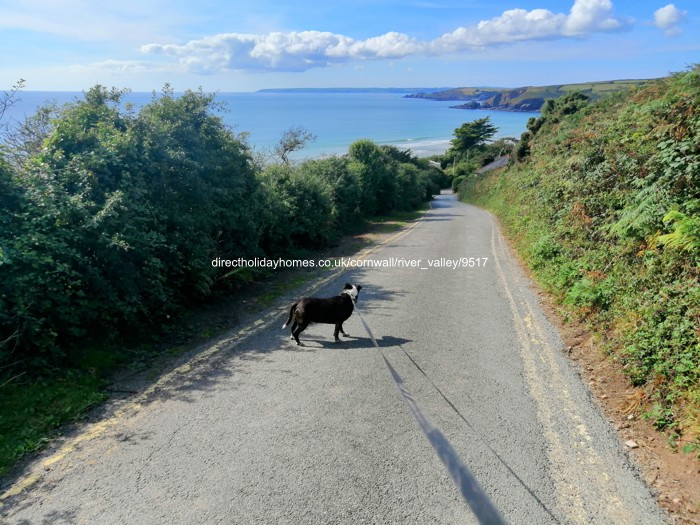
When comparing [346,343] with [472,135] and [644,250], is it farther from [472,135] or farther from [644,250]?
[472,135]

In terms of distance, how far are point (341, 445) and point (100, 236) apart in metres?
4.64

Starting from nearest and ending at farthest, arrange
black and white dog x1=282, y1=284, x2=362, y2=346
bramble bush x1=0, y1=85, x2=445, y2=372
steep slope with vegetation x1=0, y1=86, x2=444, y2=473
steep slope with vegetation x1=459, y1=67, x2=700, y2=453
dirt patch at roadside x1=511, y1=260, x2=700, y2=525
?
1. dirt patch at roadside x1=511, y1=260, x2=700, y2=525
2. steep slope with vegetation x1=459, y1=67, x2=700, y2=453
3. steep slope with vegetation x1=0, y1=86, x2=444, y2=473
4. bramble bush x1=0, y1=85, x2=445, y2=372
5. black and white dog x1=282, y1=284, x2=362, y2=346

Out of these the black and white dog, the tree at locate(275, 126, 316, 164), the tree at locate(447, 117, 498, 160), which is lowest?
the black and white dog

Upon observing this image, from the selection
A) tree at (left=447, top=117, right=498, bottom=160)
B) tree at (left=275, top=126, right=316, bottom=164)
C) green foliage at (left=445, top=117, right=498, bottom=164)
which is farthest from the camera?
green foliage at (left=445, top=117, right=498, bottom=164)

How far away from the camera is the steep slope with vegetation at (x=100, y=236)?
5066mm

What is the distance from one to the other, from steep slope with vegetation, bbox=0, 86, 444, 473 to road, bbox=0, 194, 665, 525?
0.97m

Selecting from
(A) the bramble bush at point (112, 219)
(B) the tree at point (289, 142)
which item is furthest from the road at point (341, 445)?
(B) the tree at point (289, 142)

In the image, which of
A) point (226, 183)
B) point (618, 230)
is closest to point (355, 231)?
point (226, 183)

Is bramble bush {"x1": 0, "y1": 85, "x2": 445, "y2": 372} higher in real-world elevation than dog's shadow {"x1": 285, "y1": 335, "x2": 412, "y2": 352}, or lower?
higher

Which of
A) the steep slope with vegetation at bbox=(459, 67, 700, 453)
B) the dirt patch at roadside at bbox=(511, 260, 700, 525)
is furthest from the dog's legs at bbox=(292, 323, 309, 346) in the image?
the steep slope with vegetation at bbox=(459, 67, 700, 453)

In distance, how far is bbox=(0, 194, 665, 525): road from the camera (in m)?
3.39

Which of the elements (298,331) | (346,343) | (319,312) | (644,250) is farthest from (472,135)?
(298,331)

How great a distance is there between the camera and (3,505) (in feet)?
11.1

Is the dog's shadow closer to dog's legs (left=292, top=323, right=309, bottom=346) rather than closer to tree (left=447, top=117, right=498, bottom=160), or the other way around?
dog's legs (left=292, top=323, right=309, bottom=346)
